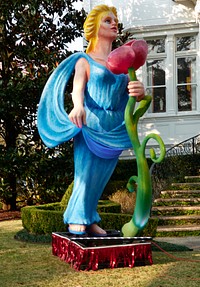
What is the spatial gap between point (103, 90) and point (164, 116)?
1005 centimetres

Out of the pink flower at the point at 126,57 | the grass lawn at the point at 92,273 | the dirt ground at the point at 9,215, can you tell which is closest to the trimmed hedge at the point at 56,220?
the grass lawn at the point at 92,273

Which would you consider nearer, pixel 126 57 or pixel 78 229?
pixel 126 57

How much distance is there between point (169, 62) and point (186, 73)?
67 centimetres

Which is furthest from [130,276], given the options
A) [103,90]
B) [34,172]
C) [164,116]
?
[164,116]

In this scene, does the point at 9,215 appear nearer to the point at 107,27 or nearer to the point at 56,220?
the point at 56,220

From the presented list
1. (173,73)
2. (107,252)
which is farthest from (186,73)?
(107,252)

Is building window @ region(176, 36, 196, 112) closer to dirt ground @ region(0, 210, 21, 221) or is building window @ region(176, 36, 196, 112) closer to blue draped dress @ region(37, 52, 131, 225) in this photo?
dirt ground @ region(0, 210, 21, 221)

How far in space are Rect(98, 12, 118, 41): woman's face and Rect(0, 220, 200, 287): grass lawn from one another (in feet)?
9.12

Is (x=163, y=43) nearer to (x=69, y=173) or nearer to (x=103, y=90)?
(x=69, y=173)

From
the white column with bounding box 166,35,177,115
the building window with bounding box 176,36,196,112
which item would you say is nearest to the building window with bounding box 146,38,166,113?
the white column with bounding box 166,35,177,115

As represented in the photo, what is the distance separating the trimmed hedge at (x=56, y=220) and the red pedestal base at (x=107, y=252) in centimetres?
256

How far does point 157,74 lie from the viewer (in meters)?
16.6

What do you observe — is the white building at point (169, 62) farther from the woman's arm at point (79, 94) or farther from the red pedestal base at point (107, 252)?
the red pedestal base at point (107, 252)

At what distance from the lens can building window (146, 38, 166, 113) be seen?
16469mm
